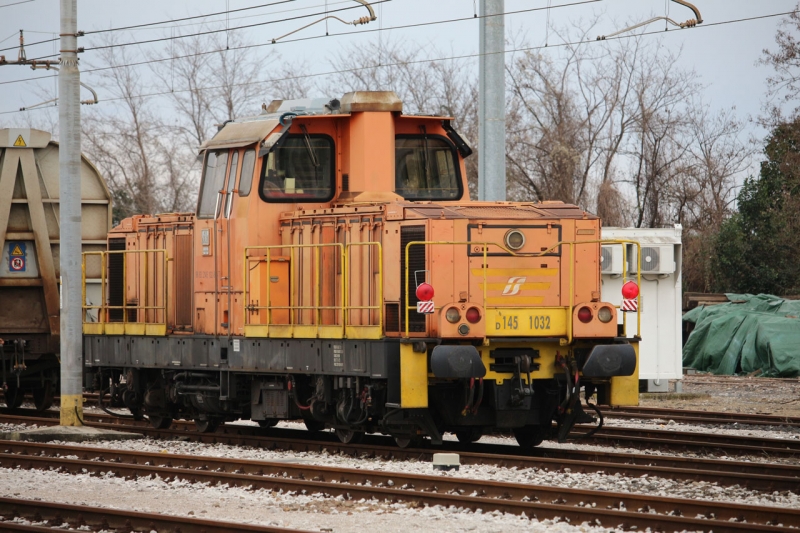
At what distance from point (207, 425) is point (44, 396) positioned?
482cm

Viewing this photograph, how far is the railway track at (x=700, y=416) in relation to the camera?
15.7 meters

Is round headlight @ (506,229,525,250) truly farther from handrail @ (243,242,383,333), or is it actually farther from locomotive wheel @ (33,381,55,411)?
locomotive wheel @ (33,381,55,411)

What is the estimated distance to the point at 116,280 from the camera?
15.8m

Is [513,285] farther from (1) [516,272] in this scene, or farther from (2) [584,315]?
(2) [584,315]

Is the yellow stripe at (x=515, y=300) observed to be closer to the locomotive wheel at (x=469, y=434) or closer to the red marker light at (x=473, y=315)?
the red marker light at (x=473, y=315)

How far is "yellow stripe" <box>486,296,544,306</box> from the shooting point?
11477mm

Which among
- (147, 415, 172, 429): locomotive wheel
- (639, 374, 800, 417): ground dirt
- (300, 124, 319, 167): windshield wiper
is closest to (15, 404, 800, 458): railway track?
(639, 374, 800, 417): ground dirt

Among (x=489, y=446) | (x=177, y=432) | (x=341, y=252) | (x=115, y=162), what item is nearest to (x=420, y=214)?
(x=341, y=252)

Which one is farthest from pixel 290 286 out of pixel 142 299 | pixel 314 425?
pixel 142 299

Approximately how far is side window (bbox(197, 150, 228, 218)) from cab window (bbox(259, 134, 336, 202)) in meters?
0.87

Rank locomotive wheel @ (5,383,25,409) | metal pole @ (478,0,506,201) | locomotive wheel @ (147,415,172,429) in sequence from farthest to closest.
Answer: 1. locomotive wheel @ (5,383,25,409)
2. metal pole @ (478,0,506,201)
3. locomotive wheel @ (147,415,172,429)

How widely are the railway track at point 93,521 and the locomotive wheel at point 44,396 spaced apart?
949 centimetres

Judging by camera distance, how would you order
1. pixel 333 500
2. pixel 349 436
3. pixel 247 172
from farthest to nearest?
pixel 247 172, pixel 349 436, pixel 333 500

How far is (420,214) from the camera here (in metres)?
11.5
